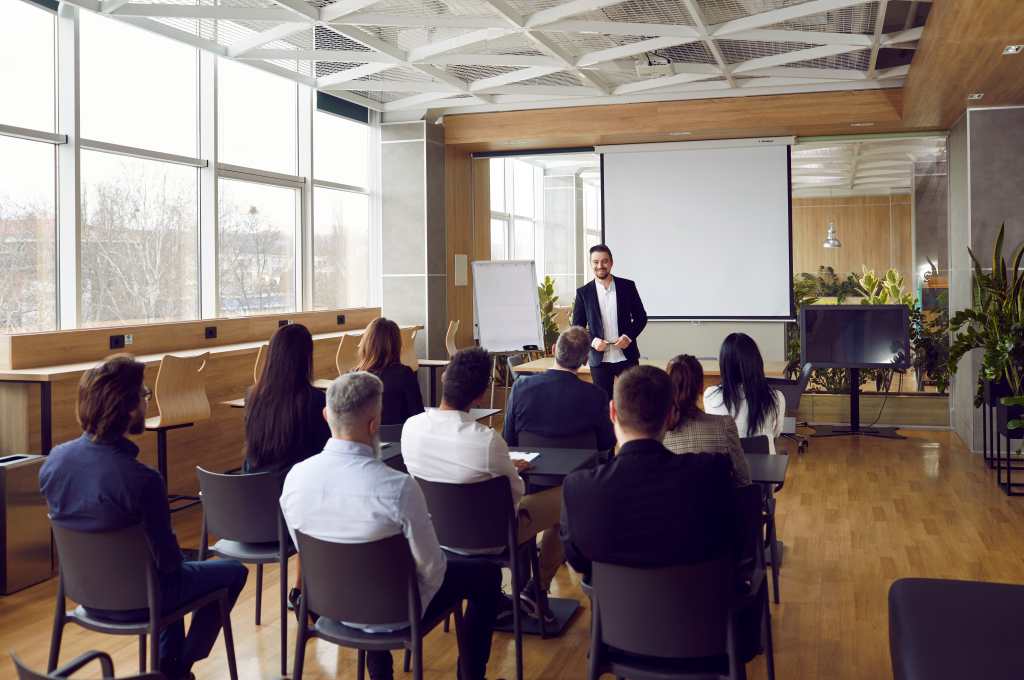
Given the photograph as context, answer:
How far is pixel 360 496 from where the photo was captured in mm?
2465

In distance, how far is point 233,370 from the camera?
7184 millimetres

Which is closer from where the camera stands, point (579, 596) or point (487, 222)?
point (579, 596)

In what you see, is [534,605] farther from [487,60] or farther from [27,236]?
[487,60]

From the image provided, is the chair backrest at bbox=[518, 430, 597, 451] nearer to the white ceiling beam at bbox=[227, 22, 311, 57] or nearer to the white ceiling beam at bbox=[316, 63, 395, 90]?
the white ceiling beam at bbox=[227, 22, 311, 57]

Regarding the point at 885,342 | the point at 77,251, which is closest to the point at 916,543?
the point at 885,342

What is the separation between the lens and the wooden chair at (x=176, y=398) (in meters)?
5.33

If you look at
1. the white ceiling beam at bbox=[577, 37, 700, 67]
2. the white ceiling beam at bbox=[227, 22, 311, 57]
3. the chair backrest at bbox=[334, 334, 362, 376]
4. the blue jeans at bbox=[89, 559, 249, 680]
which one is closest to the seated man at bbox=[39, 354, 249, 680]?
the blue jeans at bbox=[89, 559, 249, 680]

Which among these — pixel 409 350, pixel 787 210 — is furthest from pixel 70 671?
pixel 787 210

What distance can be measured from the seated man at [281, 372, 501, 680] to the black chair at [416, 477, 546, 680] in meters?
0.36

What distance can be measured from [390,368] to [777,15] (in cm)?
390

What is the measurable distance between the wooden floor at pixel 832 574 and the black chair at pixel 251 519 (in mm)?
451

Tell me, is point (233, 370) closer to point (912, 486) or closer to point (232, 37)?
point (232, 37)

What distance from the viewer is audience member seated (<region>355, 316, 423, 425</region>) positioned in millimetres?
4422

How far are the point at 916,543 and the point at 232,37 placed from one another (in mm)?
6010
